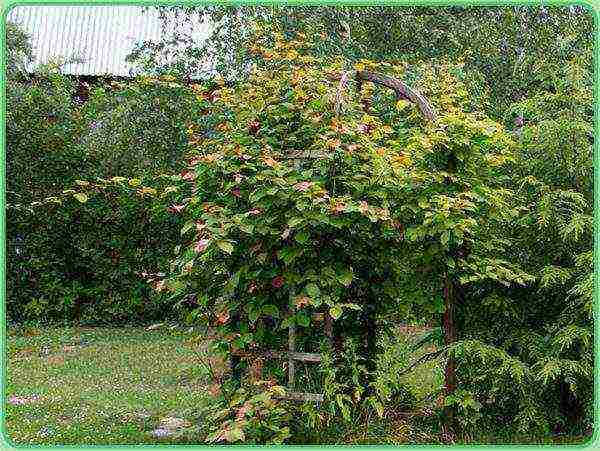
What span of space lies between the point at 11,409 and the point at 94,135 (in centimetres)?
458

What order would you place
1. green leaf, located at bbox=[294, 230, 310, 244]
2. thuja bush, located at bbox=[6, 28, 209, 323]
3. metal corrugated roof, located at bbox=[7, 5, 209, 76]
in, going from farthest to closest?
metal corrugated roof, located at bbox=[7, 5, 209, 76], thuja bush, located at bbox=[6, 28, 209, 323], green leaf, located at bbox=[294, 230, 310, 244]

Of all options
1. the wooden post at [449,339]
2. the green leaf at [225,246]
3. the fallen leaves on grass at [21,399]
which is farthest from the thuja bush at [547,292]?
Answer: the fallen leaves on grass at [21,399]

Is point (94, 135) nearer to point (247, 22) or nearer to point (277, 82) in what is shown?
point (247, 22)

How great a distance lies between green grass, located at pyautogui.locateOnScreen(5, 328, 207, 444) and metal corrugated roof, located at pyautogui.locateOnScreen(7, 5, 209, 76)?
5780 millimetres

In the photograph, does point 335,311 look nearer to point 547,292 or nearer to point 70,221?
point 547,292

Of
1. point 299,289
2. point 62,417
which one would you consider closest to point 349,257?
point 299,289

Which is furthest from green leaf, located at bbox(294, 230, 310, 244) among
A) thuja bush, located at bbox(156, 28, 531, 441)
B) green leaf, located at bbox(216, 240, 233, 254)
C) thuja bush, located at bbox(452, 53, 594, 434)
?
thuja bush, located at bbox(452, 53, 594, 434)

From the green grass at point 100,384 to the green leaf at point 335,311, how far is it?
1.38m

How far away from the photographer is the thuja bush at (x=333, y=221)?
4816mm

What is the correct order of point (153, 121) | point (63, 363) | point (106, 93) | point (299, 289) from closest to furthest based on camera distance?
point (299, 289) < point (63, 363) < point (153, 121) < point (106, 93)

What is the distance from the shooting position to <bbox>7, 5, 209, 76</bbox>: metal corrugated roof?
14.0 m

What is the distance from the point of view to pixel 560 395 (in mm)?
5500

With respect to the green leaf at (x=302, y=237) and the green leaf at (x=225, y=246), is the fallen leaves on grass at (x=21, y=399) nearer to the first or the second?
the green leaf at (x=225, y=246)

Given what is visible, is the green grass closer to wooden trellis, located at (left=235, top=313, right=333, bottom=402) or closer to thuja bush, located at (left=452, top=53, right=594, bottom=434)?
wooden trellis, located at (left=235, top=313, right=333, bottom=402)
